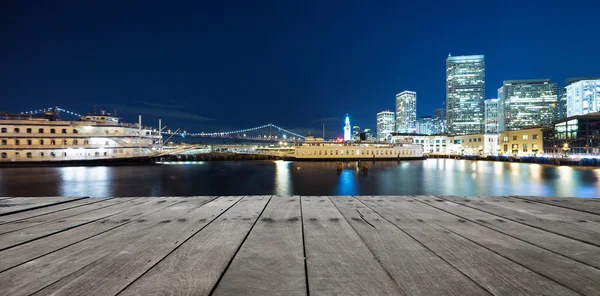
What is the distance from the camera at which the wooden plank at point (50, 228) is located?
2606mm

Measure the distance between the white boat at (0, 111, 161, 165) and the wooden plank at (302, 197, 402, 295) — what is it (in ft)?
231

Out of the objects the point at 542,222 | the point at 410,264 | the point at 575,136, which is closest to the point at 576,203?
the point at 542,222

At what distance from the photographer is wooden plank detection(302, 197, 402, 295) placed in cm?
163

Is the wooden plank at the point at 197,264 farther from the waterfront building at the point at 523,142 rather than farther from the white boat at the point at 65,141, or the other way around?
the waterfront building at the point at 523,142

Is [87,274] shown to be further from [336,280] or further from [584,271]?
[584,271]

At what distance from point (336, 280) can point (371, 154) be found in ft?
324

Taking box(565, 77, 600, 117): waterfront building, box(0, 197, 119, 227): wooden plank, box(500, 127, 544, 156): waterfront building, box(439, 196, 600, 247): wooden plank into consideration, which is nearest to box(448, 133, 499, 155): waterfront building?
box(500, 127, 544, 156): waterfront building

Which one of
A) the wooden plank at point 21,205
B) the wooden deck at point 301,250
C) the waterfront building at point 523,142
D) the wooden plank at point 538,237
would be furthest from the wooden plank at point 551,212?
the waterfront building at point 523,142

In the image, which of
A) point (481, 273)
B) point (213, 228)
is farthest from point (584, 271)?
point (213, 228)

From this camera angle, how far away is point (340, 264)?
2.00 m

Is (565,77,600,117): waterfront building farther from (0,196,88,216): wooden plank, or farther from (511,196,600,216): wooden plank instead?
(0,196,88,216): wooden plank

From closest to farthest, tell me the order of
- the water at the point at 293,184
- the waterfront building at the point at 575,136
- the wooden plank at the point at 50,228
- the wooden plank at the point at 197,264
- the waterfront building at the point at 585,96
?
the wooden plank at the point at 197,264 < the wooden plank at the point at 50,228 < the water at the point at 293,184 < the waterfront building at the point at 575,136 < the waterfront building at the point at 585,96

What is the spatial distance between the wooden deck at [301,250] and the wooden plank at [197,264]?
0.01 m

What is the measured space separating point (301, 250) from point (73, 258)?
5.71 feet
